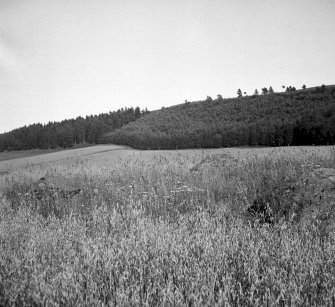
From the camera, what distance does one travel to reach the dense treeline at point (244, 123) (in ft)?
114

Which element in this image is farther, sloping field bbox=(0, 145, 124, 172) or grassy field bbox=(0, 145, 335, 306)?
sloping field bbox=(0, 145, 124, 172)

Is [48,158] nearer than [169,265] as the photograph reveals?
No

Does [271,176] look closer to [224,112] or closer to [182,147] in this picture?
[182,147]

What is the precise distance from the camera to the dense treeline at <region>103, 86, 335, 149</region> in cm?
3488

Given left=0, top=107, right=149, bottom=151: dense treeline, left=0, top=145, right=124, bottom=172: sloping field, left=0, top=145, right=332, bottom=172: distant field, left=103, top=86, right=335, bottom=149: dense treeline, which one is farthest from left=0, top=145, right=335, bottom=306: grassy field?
left=0, top=107, right=149, bottom=151: dense treeline

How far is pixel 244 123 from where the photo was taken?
48844 mm

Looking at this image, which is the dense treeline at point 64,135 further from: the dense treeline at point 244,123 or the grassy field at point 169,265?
the grassy field at point 169,265

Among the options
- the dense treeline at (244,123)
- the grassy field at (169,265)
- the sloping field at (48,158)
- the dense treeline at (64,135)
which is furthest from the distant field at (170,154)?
the dense treeline at (64,135)

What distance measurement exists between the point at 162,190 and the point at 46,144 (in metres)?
87.9

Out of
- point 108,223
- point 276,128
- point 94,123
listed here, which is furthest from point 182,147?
point 94,123

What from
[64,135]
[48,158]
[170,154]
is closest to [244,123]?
[170,154]

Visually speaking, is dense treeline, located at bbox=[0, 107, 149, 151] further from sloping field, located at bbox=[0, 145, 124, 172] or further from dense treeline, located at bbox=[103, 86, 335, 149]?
sloping field, located at bbox=[0, 145, 124, 172]

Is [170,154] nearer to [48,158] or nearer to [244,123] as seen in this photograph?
[48,158]

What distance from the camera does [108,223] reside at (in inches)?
159
